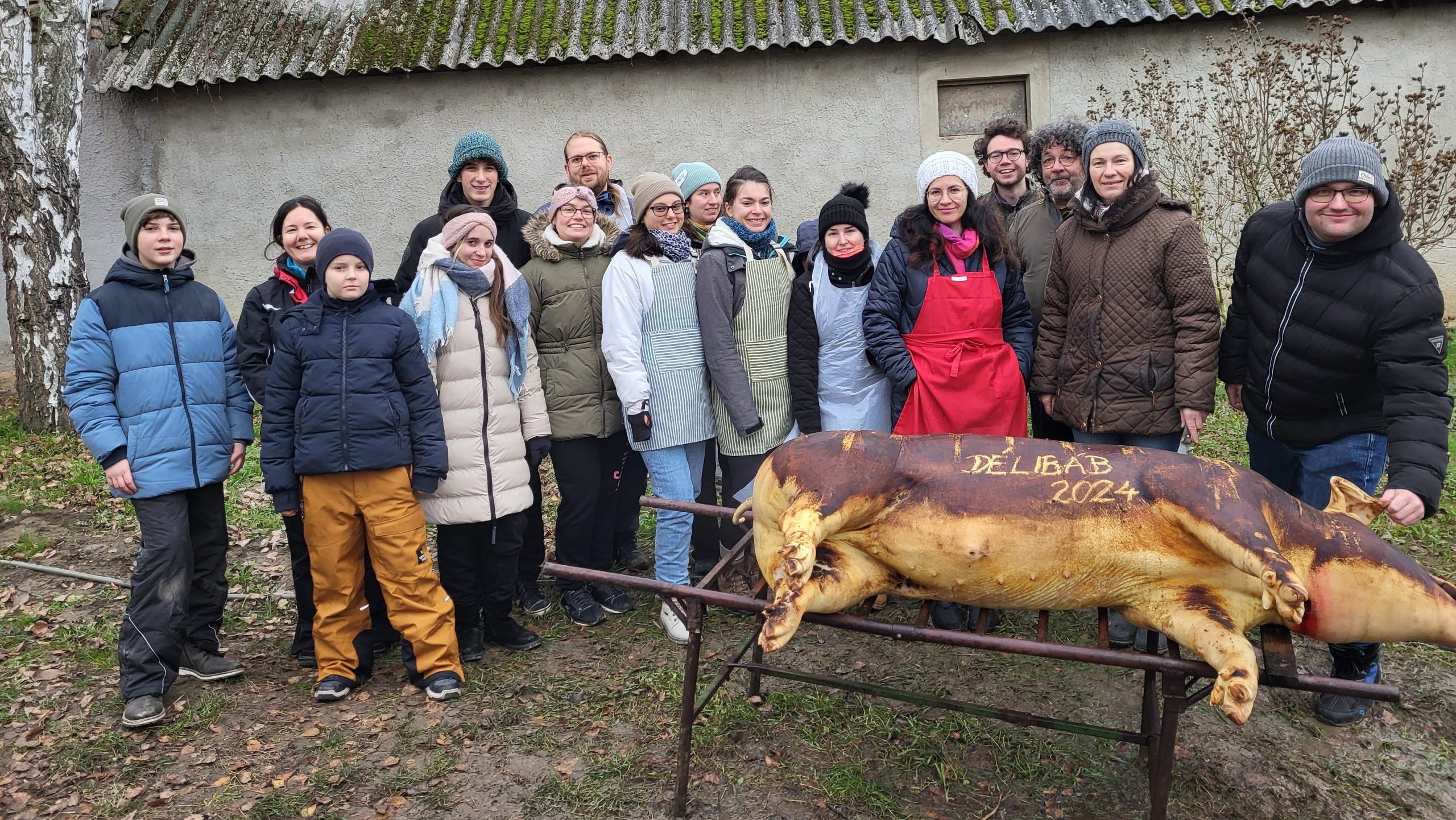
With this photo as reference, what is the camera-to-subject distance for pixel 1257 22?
23.7 feet

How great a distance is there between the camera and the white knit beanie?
353 cm

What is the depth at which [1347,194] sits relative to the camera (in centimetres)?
289

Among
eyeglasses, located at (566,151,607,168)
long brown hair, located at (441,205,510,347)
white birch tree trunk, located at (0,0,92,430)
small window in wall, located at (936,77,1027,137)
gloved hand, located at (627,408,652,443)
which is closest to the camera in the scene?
long brown hair, located at (441,205,510,347)

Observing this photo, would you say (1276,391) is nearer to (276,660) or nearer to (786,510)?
(786,510)

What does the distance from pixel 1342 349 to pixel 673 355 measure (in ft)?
7.74

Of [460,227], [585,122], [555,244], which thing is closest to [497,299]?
[460,227]

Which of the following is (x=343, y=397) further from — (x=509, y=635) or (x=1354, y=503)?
(x=1354, y=503)

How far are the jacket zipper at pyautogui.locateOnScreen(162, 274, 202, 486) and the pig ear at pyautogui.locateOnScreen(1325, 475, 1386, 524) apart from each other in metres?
3.68

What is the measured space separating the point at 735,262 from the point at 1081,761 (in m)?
2.23

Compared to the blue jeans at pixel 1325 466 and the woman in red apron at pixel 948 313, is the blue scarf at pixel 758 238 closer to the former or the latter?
the woman in red apron at pixel 948 313

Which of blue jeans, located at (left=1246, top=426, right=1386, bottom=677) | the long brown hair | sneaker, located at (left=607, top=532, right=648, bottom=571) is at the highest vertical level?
the long brown hair

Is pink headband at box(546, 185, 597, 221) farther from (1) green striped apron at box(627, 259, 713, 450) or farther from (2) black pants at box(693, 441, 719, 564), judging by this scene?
(2) black pants at box(693, 441, 719, 564)

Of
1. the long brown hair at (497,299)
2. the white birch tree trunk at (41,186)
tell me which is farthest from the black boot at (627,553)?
the white birch tree trunk at (41,186)

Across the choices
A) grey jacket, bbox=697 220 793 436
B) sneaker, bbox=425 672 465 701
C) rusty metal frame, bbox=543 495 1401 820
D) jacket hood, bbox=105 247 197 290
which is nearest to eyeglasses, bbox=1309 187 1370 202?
rusty metal frame, bbox=543 495 1401 820
